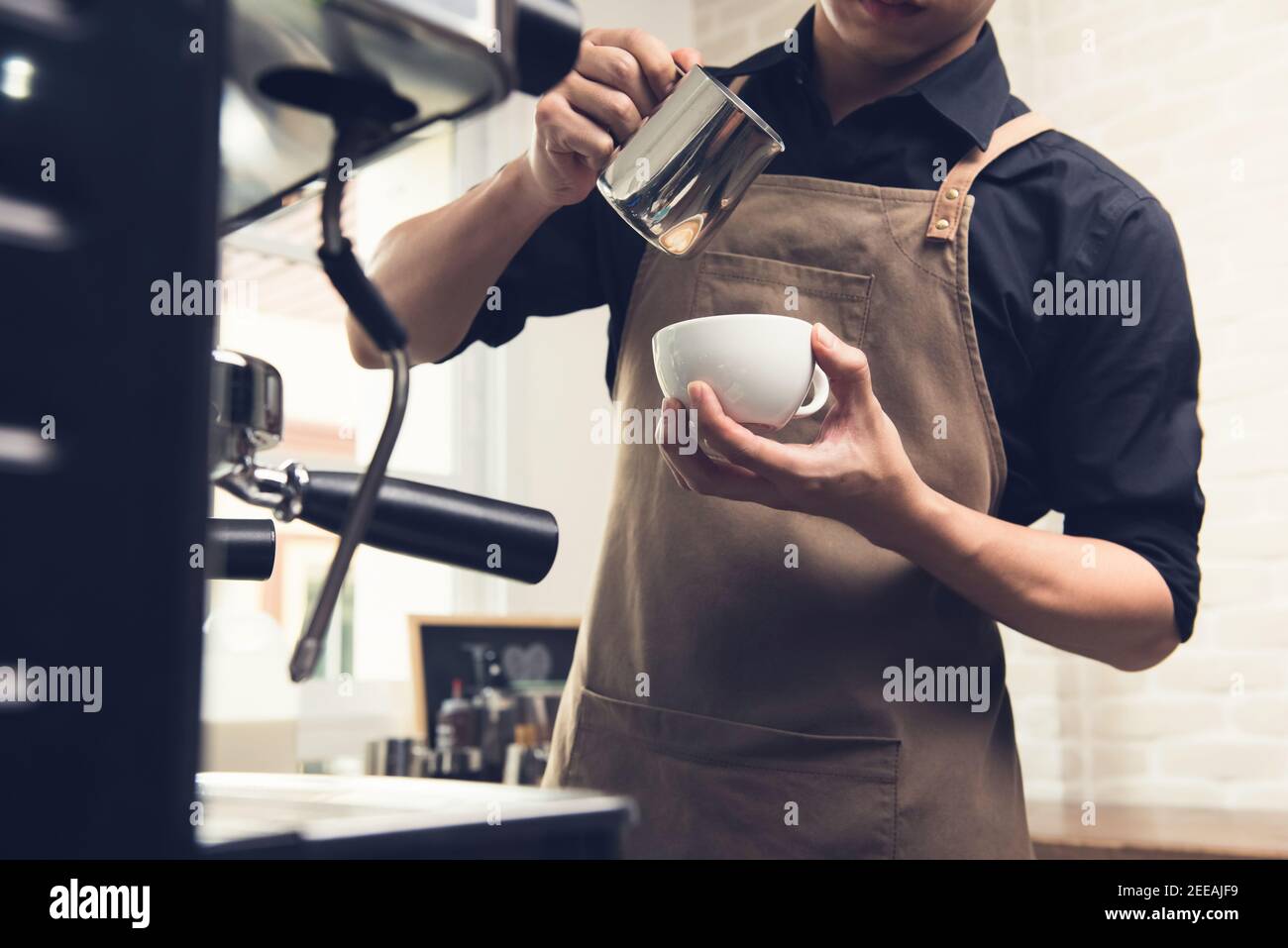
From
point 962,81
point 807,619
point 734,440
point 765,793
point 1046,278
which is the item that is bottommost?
point 765,793

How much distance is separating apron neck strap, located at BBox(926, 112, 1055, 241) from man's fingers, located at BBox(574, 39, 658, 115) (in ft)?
0.96

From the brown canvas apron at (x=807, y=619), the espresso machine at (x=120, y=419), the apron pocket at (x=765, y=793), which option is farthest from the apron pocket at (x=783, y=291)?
the espresso machine at (x=120, y=419)

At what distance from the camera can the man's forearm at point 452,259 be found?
906 millimetres

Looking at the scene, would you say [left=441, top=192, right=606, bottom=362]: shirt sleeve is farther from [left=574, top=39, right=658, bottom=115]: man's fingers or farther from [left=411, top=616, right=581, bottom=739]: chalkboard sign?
[left=411, top=616, right=581, bottom=739]: chalkboard sign

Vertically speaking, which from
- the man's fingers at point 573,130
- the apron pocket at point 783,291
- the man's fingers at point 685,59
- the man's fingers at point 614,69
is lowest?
the apron pocket at point 783,291

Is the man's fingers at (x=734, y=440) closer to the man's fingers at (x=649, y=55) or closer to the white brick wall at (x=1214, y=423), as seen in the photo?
the man's fingers at (x=649, y=55)

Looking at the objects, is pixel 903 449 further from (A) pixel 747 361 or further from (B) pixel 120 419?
(B) pixel 120 419

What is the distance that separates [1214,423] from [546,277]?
142 cm

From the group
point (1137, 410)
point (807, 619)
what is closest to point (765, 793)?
point (807, 619)

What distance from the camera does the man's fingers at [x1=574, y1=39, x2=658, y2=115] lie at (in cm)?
76

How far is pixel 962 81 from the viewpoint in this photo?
986 millimetres

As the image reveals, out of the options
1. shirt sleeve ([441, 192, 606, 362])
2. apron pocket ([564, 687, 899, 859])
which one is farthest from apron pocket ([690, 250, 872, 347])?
apron pocket ([564, 687, 899, 859])

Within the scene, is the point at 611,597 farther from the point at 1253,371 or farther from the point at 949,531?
the point at 1253,371
